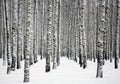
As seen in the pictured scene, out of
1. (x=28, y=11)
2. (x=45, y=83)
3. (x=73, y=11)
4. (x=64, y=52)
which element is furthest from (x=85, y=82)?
(x=64, y=52)

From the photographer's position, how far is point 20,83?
10.8m

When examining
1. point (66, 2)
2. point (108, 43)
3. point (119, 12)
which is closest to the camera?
point (119, 12)

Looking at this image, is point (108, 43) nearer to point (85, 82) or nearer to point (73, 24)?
point (73, 24)

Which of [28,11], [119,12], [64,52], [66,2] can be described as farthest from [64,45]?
[28,11]

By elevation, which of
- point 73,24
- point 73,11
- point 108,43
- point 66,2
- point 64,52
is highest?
point 66,2

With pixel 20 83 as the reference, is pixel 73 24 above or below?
above

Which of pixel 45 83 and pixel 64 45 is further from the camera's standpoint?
pixel 64 45

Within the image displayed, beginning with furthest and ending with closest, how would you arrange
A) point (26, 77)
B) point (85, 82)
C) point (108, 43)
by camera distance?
1. point (108, 43)
2. point (26, 77)
3. point (85, 82)

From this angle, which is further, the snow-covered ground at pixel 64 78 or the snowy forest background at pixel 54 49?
the snowy forest background at pixel 54 49

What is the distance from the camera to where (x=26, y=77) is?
11.1 m

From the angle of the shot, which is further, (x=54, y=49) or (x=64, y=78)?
A: (x=54, y=49)

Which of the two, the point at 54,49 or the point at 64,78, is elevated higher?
the point at 54,49

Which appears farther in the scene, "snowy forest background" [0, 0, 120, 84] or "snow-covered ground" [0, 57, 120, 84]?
"snowy forest background" [0, 0, 120, 84]

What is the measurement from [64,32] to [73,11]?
8.78 metres
